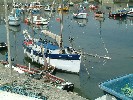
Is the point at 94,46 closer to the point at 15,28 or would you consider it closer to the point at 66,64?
the point at 66,64

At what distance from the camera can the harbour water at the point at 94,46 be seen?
124 ft

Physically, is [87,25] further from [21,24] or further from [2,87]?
[2,87]

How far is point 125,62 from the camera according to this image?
4491cm

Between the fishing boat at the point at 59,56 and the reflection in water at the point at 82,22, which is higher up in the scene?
the reflection in water at the point at 82,22

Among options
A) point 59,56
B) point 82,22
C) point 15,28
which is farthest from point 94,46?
point 82,22

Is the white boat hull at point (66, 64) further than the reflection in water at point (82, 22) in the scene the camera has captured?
No

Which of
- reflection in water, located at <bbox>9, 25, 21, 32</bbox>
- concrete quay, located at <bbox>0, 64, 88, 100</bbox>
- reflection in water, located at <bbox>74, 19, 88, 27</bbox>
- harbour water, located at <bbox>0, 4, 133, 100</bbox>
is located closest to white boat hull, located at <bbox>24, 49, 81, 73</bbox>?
harbour water, located at <bbox>0, 4, 133, 100</bbox>

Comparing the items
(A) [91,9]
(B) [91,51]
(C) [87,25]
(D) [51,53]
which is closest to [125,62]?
(B) [91,51]

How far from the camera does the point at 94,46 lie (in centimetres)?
5472

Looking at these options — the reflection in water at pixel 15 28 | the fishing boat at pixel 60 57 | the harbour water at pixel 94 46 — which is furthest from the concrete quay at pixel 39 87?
the reflection in water at pixel 15 28

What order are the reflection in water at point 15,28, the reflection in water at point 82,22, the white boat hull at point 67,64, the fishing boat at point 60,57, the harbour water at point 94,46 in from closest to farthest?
the harbour water at point 94,46 < the fishing boat at point 60,57 < the white boat hull at point 67,64 < the reflection in water at point 15,28 < the reflection in water at point 82,22

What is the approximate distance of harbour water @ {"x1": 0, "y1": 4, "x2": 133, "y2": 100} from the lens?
37.8m

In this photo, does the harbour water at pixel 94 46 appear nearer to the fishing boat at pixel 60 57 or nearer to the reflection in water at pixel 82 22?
the reflection in water at pixel 82 22

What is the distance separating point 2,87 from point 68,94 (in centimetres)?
535
